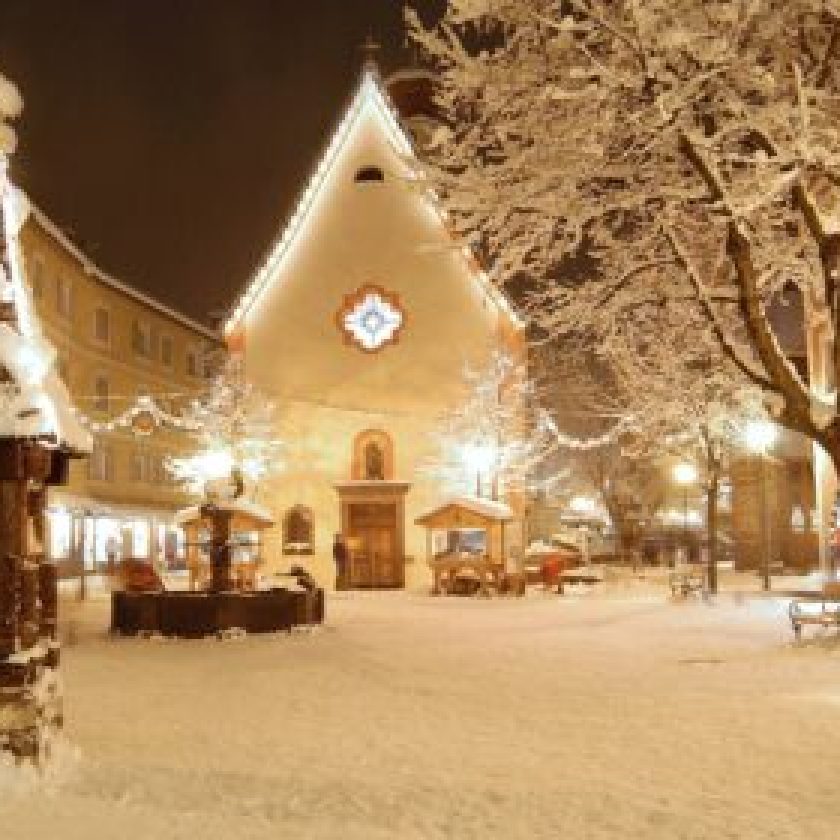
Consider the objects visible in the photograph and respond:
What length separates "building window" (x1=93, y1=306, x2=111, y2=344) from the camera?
53188 mm

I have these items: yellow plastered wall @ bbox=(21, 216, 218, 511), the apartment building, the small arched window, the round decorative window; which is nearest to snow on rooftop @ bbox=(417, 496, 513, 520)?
the round decorative window

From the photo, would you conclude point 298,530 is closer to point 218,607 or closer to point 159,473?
point 218,607

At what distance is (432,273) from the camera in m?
35.5

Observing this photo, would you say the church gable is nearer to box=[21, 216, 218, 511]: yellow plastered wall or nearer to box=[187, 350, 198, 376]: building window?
box=[21, 216, 218, 511]: yellow plastered wall

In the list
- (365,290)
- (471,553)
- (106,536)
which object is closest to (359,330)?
(365,290)

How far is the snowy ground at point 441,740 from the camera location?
8.02m

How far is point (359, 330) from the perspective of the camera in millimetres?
35688

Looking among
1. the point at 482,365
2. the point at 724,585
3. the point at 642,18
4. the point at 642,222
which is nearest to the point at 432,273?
the point at 482,365

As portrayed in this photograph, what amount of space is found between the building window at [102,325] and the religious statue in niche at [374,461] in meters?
21.9

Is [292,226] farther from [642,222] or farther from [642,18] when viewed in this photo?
[642,18]

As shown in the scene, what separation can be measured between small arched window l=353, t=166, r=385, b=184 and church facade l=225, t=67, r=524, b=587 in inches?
1.1


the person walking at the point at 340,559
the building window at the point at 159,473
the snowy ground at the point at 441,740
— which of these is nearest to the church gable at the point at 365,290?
the person walking at the point at 340,559

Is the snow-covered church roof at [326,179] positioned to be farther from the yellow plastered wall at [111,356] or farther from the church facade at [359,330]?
the yellow plastered wall at [111,356]

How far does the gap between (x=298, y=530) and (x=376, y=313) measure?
6.63 meters
